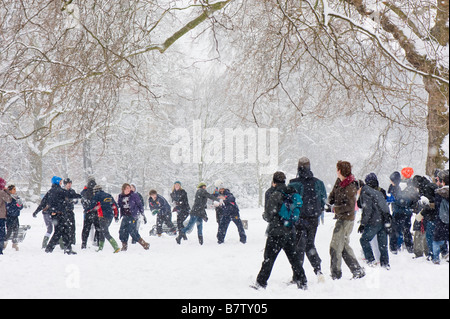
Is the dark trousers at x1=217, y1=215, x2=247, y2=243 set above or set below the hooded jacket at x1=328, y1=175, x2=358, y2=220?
below

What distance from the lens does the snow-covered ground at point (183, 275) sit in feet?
18.0

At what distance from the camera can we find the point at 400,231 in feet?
28.8

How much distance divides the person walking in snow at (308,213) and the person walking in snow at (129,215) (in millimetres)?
4878

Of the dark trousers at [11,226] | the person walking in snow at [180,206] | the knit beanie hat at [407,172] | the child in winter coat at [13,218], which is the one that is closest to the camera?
the knit beanie hat at [407,172]

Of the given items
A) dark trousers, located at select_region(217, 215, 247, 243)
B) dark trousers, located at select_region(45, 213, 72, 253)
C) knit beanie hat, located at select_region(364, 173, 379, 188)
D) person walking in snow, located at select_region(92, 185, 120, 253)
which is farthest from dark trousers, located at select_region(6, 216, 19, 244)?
knit beanie hat, located at select_region(364, 173, 379, 188)

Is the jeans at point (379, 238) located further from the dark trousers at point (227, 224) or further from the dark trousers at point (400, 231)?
the dark trousers at point (227, 224)

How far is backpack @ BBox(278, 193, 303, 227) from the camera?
5.65 metres

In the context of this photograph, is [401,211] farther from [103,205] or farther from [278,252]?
[103,205]

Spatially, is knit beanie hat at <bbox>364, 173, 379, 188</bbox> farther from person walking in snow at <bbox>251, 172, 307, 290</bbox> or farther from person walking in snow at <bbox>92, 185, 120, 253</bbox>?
person walking in snow at <bbox>92, 185, 120, 253</bbox>

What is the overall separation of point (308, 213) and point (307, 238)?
0.38 meters

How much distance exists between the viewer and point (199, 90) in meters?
26.2

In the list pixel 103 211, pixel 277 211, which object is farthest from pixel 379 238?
pixel 103 211

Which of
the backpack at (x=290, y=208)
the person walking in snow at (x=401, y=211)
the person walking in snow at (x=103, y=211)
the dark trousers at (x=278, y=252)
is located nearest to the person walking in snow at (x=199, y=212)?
the person walking in snow at (x=103, y=211)

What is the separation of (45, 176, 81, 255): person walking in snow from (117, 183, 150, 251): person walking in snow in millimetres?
1049
